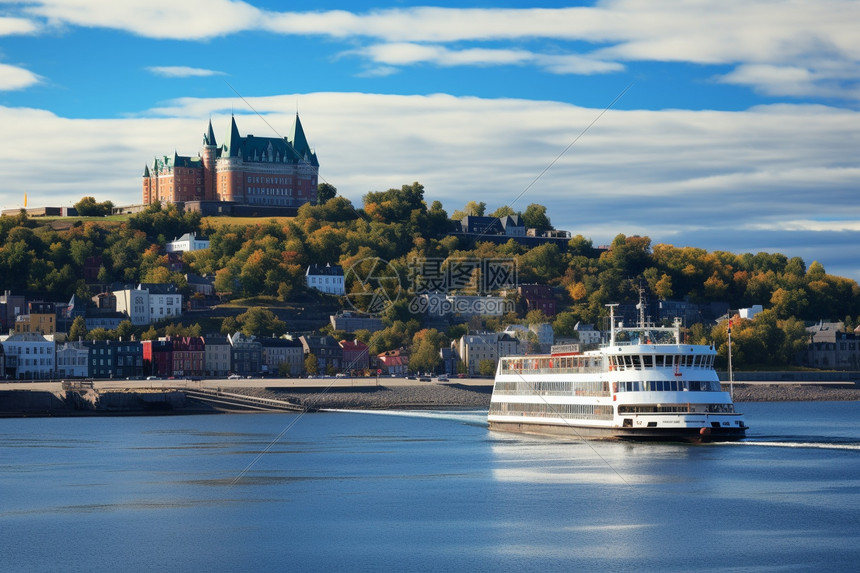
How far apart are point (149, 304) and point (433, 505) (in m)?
130

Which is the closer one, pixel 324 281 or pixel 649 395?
pixel 649 395

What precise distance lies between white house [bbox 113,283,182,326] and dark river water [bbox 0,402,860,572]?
9221 cm

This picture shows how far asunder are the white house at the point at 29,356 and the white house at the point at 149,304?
24.4m

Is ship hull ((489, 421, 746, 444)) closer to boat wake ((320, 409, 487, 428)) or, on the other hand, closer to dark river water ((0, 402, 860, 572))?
dark river water ((0, 402, 860, 572))

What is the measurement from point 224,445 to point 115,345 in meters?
77.6

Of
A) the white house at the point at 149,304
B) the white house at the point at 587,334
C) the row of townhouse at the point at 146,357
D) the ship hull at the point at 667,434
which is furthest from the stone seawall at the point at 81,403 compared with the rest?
the white house at the point at 587,334

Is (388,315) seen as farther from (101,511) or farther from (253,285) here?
(101,511)

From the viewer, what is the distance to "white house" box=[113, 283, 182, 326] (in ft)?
582

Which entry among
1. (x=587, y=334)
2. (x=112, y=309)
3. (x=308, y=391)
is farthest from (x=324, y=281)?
(x=308, y=391)

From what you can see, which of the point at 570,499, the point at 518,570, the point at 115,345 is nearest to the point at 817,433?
the point at 570,499

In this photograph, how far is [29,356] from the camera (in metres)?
151

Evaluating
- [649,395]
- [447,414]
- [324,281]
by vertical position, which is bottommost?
[447,414]

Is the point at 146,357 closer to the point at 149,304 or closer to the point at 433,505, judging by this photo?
the point at 149,304

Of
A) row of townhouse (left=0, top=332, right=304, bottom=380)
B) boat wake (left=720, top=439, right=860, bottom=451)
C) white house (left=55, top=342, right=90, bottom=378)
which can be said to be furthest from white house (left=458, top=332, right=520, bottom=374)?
boat wake (left=720, top=439, right=860, bottom=451)
